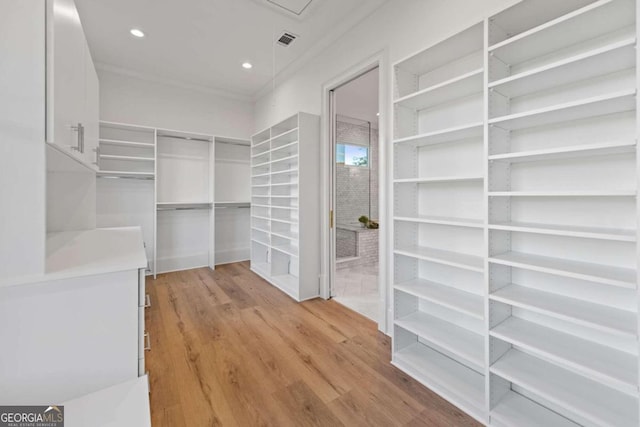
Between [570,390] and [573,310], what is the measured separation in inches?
16.0

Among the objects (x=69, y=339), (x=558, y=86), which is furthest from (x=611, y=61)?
(x=69, y=339)

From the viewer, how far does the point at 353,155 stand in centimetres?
577

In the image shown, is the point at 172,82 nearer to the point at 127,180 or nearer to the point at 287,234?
the point at 127,180

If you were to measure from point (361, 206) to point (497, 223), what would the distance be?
4.34m

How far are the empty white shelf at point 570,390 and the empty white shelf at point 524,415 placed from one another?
0.74ft

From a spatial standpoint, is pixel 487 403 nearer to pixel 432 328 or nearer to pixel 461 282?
pixel 432 328

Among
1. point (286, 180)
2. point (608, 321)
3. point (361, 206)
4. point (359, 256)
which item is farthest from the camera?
point (361, 206)

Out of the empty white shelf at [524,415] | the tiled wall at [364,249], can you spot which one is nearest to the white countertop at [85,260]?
the empty white shelf at [524,415]

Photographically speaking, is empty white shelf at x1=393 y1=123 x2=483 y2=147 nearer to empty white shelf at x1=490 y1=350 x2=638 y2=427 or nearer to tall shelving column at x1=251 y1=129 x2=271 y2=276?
empty white shelf at x1=490 y1=350 x2=638 y2=427

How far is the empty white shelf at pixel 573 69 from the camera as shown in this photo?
1152mm

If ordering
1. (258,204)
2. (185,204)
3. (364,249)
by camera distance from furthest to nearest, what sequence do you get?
(364,249) < (185,204) < (258,204)

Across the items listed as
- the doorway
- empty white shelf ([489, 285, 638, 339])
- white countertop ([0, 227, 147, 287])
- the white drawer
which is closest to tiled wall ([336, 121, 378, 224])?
the doorway

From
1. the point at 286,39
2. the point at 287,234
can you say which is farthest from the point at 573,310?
the point at 286,39

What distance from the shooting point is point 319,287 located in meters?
3.44
